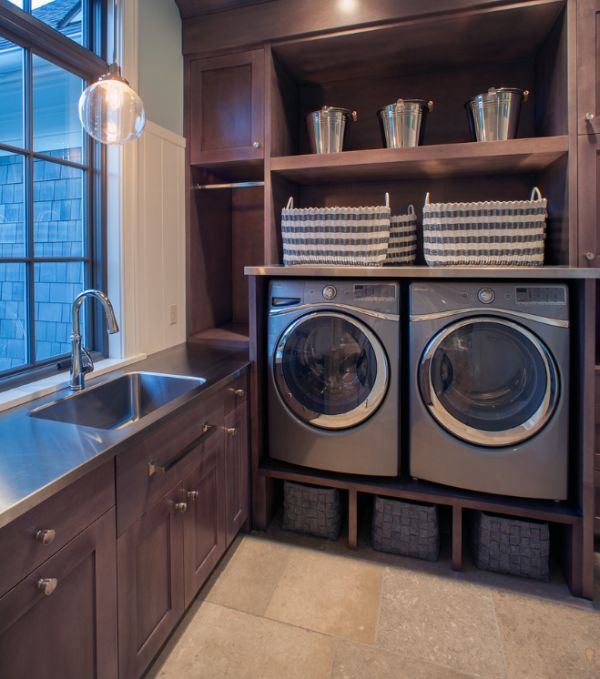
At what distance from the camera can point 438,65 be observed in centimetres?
239

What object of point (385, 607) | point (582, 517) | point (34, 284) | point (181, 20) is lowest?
point (385, 607)

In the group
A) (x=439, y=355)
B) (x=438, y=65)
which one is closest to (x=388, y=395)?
(x=439, y=355)

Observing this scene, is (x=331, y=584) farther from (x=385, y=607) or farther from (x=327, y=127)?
(x=327, y=127)

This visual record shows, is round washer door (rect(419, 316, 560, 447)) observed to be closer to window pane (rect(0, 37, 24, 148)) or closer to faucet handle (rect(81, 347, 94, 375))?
faucet handle (rect(81, 347, 94, 375))

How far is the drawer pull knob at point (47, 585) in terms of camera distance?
0.91 metres

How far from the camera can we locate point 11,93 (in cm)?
166

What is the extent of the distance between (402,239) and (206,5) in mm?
1527

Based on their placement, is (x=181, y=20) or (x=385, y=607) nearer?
(x=385, y=607)

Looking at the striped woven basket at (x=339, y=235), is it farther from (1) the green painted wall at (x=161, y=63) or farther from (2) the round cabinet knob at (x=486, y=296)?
(1) the green painted wall at (x=161, y=63)

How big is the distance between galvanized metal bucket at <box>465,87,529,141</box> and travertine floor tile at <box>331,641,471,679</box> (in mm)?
2029

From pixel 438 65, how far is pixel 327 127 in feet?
2.48

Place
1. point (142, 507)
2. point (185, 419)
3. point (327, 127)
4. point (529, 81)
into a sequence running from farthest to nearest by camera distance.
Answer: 1. point (529, 81)
2. point (327, 127)
3. point (185, 419)
4. point (142, 507)

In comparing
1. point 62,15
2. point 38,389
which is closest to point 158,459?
point 38,389

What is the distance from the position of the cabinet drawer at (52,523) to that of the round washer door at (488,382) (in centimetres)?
131
